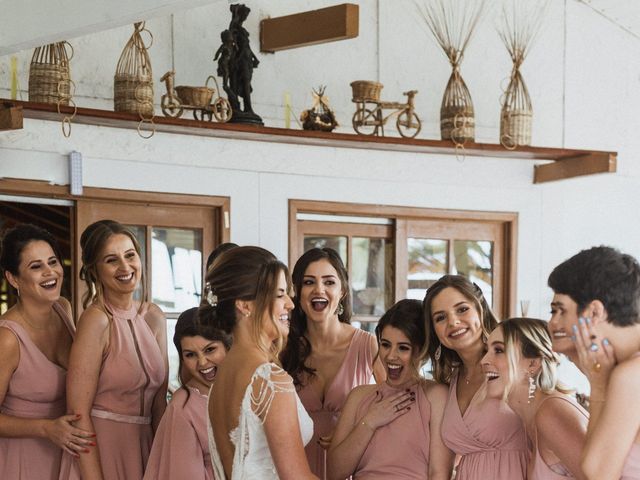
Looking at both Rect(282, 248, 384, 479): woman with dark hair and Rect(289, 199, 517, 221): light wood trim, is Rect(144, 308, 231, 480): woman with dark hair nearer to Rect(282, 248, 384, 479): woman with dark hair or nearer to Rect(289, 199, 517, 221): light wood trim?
Rect(282, 248, 384, 479): woman with dark hair

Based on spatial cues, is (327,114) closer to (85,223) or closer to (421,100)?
(421,100)

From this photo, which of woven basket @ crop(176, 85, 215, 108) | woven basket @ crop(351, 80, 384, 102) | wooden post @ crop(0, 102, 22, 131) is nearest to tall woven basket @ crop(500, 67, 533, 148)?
woven basket @ crop(351, 80, 384, 102)

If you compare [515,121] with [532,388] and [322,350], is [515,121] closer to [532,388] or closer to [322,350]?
[322,350]

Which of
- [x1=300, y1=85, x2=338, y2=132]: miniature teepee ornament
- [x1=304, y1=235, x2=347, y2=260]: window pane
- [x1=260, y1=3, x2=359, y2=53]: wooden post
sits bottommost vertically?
[x1=304, y1=235, x2=347, y2=260]: window pane

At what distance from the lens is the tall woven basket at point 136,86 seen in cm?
499

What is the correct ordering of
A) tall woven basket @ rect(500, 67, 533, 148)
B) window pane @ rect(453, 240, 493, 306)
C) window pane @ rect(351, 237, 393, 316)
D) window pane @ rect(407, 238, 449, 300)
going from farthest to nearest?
window pane @ rect(453, 240, 493, 306) → window pane @ rect(407, 238, 449, 300) → window pane @ rect(351, 237, 393, 316) → tall woven basket @ rect(500, 67, 533, 148)

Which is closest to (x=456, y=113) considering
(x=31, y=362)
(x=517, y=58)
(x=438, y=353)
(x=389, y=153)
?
(x=389, y=153)

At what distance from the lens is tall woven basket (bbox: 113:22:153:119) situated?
499cm

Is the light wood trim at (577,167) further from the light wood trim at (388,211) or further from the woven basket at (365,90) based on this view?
the woven basket at (365,90)

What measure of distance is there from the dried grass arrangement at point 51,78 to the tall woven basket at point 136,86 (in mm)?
257

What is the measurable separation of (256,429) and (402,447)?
909mm

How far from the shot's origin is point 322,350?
13.1ft

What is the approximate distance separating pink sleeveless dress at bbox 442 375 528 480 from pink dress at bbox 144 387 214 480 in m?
0.88

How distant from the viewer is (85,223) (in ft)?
17.0
